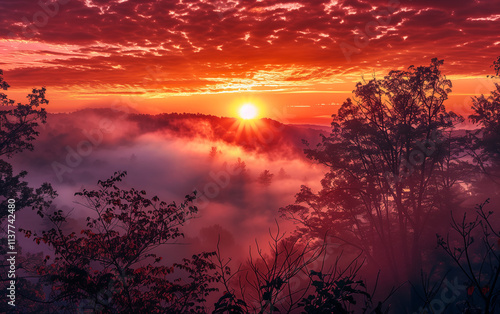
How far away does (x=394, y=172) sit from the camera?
59.9 ft

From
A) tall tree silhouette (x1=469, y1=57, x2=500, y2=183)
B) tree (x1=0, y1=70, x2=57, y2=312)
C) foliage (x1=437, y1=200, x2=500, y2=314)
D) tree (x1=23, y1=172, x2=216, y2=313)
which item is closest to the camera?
foliage (x1=437, y1=200, x2=500, y2=314)

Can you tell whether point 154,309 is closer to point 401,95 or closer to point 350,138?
point 350,138

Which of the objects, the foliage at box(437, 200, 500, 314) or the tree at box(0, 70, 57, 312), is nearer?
the foliage at box(437, 200, 500, 314)

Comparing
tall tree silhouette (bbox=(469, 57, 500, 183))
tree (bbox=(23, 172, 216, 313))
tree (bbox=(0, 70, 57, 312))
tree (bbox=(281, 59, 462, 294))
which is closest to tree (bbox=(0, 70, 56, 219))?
tree (bbox=(0, 70, 57, 312))

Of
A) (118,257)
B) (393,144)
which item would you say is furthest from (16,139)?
(393,144)

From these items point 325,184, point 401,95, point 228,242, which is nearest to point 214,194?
point 228,242

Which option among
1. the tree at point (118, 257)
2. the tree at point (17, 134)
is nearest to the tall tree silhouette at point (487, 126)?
the tree at point (118, 257)

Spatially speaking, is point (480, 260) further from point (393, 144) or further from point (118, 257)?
point (118, 257)

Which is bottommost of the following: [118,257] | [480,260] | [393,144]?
[480,260]

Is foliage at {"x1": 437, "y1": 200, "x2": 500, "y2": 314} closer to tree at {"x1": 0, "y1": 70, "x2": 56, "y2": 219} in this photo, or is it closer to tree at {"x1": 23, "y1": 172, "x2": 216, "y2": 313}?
tree at {"x1": 23, "y1": 172, "x2": 216, "y2": 313}

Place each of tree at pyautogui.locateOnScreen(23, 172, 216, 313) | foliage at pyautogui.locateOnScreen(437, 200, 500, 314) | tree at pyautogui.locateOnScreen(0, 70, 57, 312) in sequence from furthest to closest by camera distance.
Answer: tree at pyautogui.locateOnScreen(0, 70, 57, 312)
tree at pyautogui.locateOnScreen(23, 172, 216, 313)
foliage at pyautogui.locateOnScreen(437, 200, 500, 314)

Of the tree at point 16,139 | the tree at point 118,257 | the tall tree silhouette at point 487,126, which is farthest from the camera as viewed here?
the tall tree silhouette at point 487,126

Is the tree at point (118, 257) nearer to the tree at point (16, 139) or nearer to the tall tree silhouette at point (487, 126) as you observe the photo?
the tree at point (16, 139)

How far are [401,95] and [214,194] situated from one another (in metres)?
152
